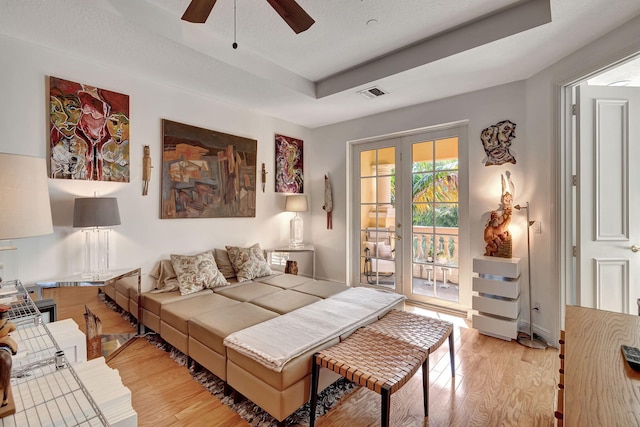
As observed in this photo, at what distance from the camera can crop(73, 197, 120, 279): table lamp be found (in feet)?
7.92

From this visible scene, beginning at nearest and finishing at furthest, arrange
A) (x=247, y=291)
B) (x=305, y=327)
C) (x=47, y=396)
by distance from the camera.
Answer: (x=47, y=396)
(x=305, y=327)
(x=247, y=291)

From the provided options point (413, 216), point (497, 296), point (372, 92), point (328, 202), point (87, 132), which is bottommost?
point (497, 296)

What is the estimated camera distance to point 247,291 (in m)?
3.01

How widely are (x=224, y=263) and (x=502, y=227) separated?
124 inches

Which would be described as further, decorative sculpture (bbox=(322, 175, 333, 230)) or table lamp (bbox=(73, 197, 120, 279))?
decorative sculpture (bbox=(322, 175, 333, 230))

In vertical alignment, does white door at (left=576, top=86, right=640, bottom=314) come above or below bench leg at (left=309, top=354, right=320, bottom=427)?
above

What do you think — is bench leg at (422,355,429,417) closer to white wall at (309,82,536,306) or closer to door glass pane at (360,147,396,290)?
white wall at (309,82,536,306)

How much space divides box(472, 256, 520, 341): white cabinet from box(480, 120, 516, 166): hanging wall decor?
1.07 metres

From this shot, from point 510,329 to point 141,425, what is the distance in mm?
3107

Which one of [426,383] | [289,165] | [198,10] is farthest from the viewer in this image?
[289,165]

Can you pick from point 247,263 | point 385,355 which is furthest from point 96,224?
point 385,355

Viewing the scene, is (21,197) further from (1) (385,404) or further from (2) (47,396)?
(1) (385,404)

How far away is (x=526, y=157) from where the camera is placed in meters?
3.01

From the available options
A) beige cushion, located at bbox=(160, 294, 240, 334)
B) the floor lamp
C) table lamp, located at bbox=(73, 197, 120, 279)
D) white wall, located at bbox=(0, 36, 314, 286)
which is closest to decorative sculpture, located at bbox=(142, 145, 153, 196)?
white wall, located at bbox=(0, 36, 314, 286)
